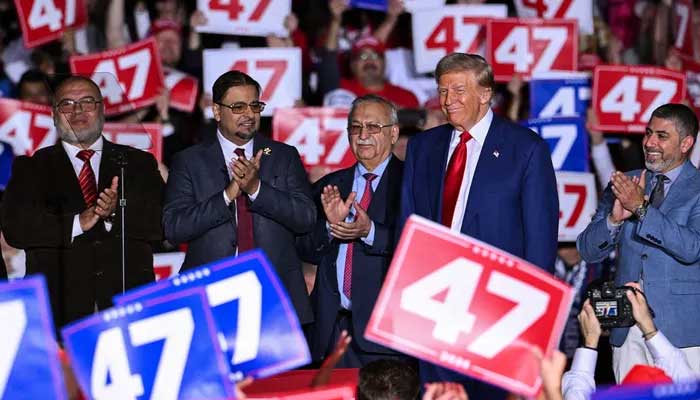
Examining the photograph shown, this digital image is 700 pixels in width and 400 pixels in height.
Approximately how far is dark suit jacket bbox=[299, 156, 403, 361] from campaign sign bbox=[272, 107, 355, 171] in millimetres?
2204

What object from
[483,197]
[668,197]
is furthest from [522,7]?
[483,197]

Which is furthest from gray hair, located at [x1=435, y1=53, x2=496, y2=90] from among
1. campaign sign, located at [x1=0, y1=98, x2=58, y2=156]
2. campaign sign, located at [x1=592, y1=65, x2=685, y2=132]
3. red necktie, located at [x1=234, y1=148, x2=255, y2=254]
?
campaign sign, located at [x1=592, y1=65, x2=685, y2=132]

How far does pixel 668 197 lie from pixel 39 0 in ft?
16.0

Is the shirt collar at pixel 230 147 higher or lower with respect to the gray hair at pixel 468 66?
lower

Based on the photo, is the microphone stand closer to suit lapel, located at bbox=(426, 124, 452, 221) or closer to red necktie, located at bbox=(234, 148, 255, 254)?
red necktie, located at bbox=(234, 148, 255, 254)

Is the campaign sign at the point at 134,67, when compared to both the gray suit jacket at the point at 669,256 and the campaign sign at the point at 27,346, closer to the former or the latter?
the gray suit jacket at the point at 669,256

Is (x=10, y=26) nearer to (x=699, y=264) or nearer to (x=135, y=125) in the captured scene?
(x=135, y=125)

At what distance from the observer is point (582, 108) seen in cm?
906

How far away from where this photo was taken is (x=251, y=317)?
4.16 meters

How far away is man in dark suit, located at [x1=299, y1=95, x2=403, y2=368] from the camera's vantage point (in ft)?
19.1

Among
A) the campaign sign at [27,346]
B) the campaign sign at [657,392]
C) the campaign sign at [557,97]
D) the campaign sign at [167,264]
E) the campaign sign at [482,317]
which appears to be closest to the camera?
the campaign sign at [657,392]

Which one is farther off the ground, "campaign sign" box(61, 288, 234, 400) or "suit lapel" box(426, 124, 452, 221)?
"suit lapel" box(426, 124, 452, 221)

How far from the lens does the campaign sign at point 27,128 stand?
5742 mm

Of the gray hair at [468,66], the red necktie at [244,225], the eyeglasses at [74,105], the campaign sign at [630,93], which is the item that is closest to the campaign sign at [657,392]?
the gray hair at [468,66]
